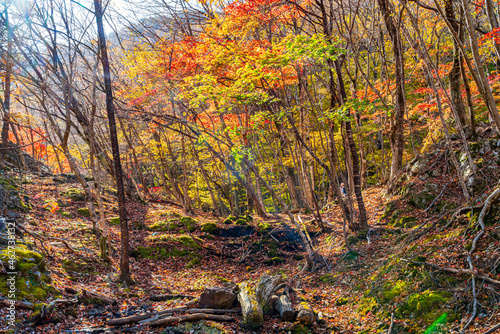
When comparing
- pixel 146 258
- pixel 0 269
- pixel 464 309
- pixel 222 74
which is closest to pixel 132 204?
pixel 146 258

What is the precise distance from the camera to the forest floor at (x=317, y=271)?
4660mm

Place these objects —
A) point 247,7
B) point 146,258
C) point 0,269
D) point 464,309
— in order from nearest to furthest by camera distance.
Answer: point 464,309 < point 0,269 < point 247,7 < point 146,258

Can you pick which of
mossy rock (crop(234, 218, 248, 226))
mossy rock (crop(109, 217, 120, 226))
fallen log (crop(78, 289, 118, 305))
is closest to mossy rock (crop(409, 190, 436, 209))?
mossy rock (crop(234, 218, 248, 226))

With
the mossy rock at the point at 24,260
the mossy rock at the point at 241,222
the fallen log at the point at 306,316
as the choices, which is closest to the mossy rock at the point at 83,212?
the mossy rock at the point at 24,260

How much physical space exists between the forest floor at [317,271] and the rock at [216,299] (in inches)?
16.8

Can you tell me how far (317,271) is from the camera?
8602mm

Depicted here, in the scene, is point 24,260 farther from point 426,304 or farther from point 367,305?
point 426,304

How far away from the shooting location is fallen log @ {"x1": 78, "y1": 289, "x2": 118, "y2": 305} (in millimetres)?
5590

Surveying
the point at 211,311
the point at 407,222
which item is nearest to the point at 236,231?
the point at 407,222

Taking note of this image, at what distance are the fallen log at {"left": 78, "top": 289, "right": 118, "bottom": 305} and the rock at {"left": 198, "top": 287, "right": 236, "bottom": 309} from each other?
1.76 meters

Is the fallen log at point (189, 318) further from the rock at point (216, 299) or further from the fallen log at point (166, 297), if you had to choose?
the fallen log at point (166, 297)

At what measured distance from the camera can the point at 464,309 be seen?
4.30 m

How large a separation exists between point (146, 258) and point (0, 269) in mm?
5091

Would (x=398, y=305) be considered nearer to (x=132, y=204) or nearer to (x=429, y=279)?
(x=429, y=279)
